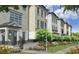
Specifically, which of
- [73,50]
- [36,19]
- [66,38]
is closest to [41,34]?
[36,19]

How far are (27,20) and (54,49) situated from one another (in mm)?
495

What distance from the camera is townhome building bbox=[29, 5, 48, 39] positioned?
330 centimetres

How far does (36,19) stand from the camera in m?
3.33

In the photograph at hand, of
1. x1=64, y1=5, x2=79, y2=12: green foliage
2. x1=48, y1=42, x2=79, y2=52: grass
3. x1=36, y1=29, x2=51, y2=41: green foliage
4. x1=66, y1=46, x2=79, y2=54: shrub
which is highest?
x1=64, y1=5, x2=79, y2=12: green foliage

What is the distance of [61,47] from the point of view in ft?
10.9

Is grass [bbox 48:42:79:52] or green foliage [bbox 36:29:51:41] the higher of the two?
green foliage [bbox 36:29:51:41]

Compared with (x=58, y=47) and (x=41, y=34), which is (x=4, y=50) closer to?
(x=41, y=34)

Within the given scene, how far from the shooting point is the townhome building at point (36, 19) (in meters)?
3.30

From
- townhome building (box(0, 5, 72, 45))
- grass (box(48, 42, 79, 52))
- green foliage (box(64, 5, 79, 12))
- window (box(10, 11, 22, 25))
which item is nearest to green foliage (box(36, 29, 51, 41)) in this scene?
townhome building (box(0, 5, 72, 45))

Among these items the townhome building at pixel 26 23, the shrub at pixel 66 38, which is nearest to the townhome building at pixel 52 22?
the townhome building at pixel 26 23

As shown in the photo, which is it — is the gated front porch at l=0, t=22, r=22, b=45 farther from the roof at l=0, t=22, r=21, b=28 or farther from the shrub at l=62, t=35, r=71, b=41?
the shrub at l=62, t=35, r=71, b=41

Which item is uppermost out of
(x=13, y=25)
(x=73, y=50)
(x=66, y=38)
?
(x=13, y=25)

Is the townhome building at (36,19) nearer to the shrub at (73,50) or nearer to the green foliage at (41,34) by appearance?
the green foliage at (41,34)
